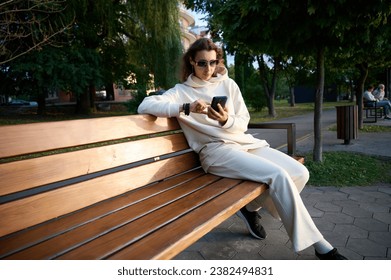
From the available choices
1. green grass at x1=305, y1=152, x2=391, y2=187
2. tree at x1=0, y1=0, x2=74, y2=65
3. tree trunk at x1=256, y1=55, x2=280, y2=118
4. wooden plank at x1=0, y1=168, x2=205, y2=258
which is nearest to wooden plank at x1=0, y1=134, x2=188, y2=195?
wooden plank at x1=0, y1=168, x2=205, y2=258

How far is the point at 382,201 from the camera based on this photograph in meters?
3.46

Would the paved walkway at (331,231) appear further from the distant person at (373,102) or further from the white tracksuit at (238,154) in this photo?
the distant person at (373,102)

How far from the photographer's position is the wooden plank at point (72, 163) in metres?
1.62

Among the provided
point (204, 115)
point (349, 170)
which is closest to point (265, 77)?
point (349, 170)

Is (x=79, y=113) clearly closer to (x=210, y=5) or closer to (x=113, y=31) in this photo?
(x=113, y=31)

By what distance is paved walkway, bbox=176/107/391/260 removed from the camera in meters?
2.47

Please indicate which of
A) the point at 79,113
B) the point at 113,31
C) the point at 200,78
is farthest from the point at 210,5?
the point at 200,78

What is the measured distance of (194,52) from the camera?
278 cm

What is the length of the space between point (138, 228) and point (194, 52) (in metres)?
1.70

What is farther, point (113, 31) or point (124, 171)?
point (113, 31)

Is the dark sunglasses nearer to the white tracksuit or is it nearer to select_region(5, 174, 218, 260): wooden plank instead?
the white tracksuit

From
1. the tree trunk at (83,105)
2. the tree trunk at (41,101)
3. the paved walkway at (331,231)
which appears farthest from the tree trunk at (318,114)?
the tree trunk at (83,105)

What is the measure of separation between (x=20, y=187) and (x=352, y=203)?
10.5 feet

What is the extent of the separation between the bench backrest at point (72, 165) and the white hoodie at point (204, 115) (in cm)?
15
